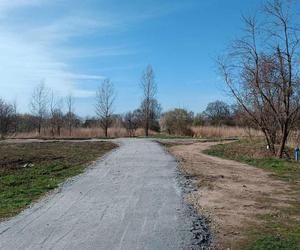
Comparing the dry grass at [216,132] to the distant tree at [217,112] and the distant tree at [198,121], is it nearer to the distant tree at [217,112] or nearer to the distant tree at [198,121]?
the distant tree at [198,121]

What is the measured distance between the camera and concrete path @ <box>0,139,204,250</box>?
300 inches

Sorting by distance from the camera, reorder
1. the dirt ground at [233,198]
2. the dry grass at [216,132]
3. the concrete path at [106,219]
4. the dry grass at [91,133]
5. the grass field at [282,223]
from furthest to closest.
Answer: the dry grass at [91,133] → the dry grass at [216,132] → the dirt ground at [233,198] → the grass field at [282,223] → the concrete path at [106,219]

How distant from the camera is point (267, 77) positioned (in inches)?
981

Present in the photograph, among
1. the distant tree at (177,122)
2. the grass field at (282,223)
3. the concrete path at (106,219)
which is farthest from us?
the distant tree at (177,122)

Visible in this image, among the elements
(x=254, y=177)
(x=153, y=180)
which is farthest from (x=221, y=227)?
(x=254, y=177)

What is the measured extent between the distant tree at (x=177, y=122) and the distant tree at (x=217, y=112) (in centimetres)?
997

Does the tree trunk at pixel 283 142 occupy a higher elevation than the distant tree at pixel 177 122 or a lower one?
lower

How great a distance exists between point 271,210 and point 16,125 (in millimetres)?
57482

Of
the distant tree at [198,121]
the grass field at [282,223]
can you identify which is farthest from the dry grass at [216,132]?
the grass field at [282,223]

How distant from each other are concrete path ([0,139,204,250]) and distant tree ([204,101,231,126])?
64.0m

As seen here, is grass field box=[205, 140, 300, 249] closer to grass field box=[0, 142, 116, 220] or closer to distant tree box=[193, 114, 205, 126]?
grass field box=[0, 142, 116, 220]

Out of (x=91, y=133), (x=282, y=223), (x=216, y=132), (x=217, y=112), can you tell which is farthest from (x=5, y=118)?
(x=282, y=223)

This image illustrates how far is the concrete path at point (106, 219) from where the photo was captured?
7.62 m

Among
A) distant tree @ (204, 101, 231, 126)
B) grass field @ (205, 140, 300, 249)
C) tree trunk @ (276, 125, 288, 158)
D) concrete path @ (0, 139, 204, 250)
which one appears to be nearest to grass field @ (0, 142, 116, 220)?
concrete path @ (0, 139, 204, 250)
